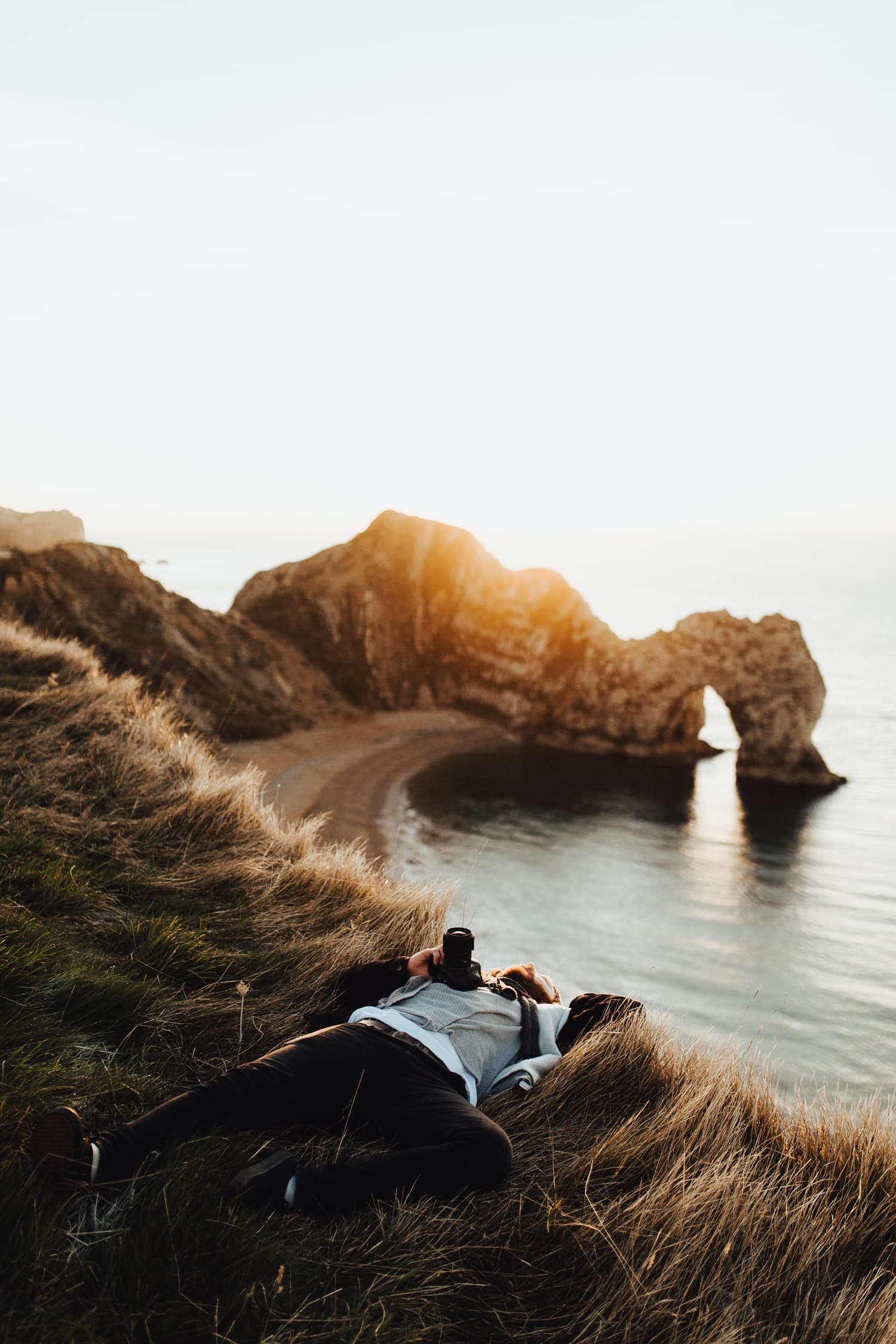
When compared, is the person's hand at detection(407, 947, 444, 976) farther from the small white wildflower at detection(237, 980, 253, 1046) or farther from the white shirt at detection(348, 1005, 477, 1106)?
the small white wildflower at detection(237, 980, 253, 1046)

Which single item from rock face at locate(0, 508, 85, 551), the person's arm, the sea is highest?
rock face at locate(0, 508, 85, 551)

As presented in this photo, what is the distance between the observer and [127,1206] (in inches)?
97.6

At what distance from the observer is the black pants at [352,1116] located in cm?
274

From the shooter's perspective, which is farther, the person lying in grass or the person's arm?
the person's arm

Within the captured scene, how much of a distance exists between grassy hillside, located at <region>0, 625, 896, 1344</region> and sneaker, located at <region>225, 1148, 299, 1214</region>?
6cm

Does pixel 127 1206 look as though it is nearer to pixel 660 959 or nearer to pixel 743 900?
pixel 660 959

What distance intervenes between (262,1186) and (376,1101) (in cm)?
58

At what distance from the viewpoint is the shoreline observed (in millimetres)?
25047

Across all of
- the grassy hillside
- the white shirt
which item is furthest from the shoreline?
the white shirt

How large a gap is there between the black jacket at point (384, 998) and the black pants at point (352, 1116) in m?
0.58

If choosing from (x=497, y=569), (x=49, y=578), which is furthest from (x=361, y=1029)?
(x=497, y=569)

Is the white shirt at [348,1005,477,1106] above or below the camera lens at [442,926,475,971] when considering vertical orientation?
below

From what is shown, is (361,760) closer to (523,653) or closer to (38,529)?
(523,653)

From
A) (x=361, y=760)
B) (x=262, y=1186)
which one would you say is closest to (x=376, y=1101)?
(x=262, y=1186)
